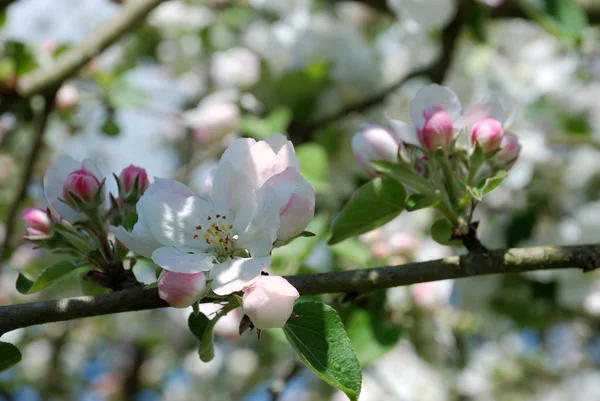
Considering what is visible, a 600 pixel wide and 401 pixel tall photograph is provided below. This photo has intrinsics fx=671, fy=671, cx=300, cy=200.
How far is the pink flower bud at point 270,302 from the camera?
0.55 m

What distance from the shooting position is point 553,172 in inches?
80.4

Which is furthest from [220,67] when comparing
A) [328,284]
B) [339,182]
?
[328,284]

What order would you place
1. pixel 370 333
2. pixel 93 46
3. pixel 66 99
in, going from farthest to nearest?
pixel 66 99
pixel 93 46
pixel 370 333

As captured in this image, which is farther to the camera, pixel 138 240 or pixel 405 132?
pixel 405 132

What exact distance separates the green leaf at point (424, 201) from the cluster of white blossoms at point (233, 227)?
14 cm

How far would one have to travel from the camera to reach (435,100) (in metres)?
0.76

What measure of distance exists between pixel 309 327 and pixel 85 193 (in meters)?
0.28

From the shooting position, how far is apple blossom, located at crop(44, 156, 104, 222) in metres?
0.70

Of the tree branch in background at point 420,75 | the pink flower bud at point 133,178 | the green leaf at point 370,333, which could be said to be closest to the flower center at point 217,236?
the pink flower bud at point 133,178

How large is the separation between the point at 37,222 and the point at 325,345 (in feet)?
1.17

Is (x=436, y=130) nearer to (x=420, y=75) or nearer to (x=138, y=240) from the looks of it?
(x=138, y=240)

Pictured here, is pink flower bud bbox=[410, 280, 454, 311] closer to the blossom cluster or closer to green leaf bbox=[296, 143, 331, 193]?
green leaf bbox=[296, 143, 331, 193]

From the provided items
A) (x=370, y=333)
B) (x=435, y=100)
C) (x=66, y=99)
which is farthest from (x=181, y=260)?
(x=66, y=99)

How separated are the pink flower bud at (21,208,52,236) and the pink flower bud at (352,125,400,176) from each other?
0.35m
